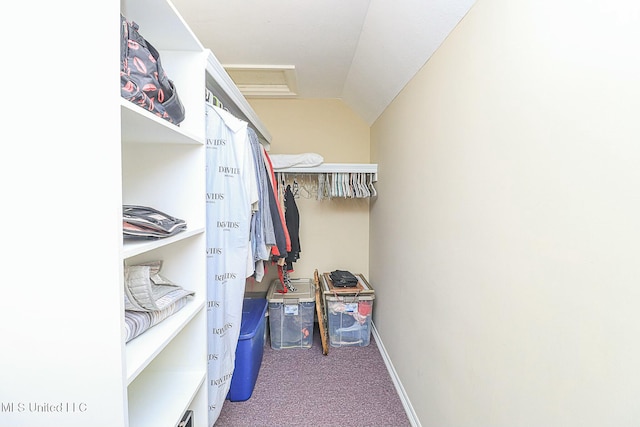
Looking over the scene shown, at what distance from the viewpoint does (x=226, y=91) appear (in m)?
1.37

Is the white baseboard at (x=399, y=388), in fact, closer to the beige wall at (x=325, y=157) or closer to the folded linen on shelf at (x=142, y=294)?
the beige wall at (x=325, y=157)

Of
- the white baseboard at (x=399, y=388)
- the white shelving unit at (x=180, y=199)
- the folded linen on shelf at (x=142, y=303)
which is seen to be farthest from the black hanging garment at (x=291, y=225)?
the folded linen on shelf at (x=142, y=303)

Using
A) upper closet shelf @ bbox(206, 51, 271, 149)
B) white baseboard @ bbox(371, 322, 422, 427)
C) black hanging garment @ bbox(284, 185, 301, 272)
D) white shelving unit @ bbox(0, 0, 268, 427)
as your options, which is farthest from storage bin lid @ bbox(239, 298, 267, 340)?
upper closet shelf @ bbox(206, 51, 271, 149)

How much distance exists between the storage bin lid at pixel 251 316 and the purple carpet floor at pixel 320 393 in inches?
17.0

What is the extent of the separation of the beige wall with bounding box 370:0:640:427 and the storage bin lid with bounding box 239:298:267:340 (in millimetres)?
1097

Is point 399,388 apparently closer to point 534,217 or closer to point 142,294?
point 534,217

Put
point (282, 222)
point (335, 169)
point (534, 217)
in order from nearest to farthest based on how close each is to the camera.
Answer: point (534, 217), point (282, 222), point (335, 169)

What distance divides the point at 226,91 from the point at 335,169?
1245 millimetres

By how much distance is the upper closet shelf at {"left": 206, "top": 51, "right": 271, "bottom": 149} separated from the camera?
117 centimetres

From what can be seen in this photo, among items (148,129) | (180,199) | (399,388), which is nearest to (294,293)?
(399,388)

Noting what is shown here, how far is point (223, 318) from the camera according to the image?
1292 mm

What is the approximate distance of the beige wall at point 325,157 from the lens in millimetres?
2770

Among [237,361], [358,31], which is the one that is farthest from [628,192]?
[237,361]

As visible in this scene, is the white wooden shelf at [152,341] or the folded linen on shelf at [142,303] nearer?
the white wooden shelf at [152,341]
